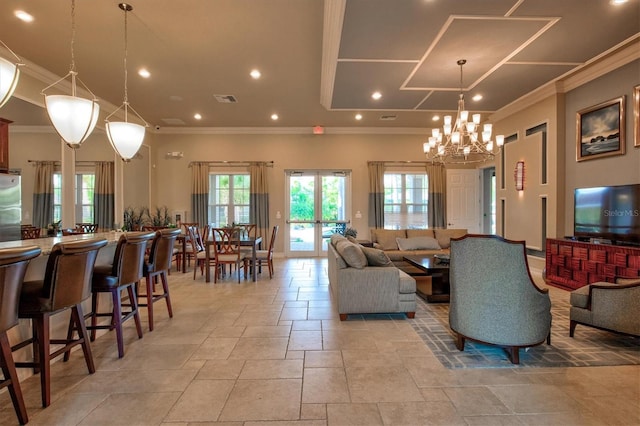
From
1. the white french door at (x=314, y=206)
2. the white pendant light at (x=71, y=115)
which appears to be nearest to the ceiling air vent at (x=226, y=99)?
the white french door at (x=314, y=206)

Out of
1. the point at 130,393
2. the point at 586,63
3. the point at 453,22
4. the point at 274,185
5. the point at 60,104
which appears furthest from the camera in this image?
the point at 274,185

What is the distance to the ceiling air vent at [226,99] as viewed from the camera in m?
5.69

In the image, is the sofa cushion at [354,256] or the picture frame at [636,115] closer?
the sofa cushion at [354,256]

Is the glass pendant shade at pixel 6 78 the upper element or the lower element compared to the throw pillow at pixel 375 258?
upper

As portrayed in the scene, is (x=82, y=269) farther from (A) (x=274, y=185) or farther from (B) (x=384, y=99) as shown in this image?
(A) (x=274, y=185)

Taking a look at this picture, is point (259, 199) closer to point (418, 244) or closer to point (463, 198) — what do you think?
point (418, 244)

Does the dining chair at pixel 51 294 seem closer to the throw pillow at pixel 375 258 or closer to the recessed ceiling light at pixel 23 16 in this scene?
the throw pillow at pixel 375 258

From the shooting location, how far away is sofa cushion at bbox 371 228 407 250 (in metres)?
6.44

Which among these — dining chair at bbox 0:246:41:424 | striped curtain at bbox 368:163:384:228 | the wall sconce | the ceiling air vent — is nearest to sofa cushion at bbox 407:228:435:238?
striped curtain at bbox 368:163:384:228

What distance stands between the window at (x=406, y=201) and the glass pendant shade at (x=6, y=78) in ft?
22.8

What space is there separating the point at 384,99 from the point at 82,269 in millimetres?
4839

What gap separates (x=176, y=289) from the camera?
4.86 metres

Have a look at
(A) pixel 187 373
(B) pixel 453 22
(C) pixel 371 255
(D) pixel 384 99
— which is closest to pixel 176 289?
(A) pixel 187 373

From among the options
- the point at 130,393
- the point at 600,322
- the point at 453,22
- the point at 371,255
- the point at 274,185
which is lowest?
the point at 130,393
